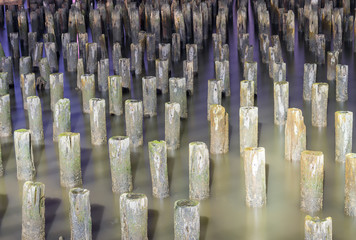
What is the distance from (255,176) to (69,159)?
1.70m

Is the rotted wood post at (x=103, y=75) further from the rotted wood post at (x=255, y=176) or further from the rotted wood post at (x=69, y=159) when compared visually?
the rotted wood post at (x=255, y=176)

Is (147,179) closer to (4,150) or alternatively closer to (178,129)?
(178,129)

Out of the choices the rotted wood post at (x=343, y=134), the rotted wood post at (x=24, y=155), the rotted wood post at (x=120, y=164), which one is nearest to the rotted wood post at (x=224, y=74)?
the rotted wood post at (x=343, y=134)

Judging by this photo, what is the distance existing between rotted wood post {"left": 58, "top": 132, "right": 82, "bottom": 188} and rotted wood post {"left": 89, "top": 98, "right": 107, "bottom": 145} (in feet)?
3.26

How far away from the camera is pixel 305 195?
5918mm

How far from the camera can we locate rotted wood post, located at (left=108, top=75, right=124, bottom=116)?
837 centimetres

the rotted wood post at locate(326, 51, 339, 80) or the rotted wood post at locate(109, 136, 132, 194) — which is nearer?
the rotted wood post at locate(109, 136, 132, 194)

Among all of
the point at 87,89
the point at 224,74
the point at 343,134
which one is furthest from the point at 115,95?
the point at 343,134

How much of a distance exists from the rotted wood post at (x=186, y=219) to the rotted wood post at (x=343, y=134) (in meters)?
2.11

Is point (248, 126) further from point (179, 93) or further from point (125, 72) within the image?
point (125, 72)

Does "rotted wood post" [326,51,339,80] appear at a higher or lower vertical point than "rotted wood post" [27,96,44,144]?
higher

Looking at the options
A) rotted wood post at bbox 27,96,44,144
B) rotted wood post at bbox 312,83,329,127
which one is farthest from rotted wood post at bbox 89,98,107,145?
rotted wood post at bbox 312,83,329,127

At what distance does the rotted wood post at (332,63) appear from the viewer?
31.3ft

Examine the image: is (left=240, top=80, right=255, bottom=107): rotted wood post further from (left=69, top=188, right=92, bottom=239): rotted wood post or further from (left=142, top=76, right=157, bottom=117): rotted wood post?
(left=69, top=188, right=92, bottom=239): rotted wood post
